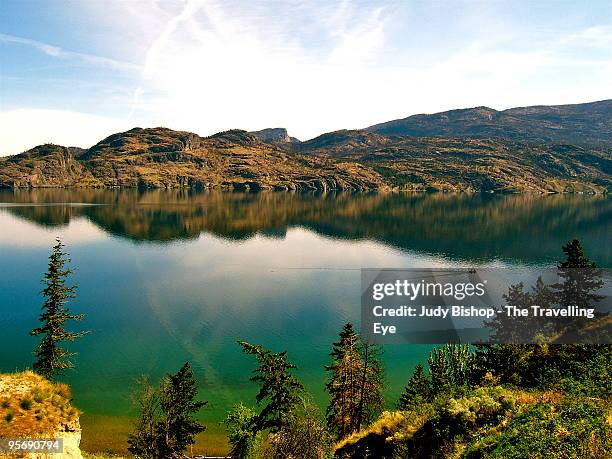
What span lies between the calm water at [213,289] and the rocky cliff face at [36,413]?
35.6 meters

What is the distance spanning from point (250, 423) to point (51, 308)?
2401 cm

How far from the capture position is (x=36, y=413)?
58.5ft

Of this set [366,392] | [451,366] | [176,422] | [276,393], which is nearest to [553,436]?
[276,393]

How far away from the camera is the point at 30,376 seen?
19.6 meters

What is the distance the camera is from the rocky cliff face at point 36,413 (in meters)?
16.9

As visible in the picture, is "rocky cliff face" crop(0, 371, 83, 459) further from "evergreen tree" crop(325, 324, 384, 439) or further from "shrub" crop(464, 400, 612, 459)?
"evergreen tree" crop(325, 324, 384, 439)

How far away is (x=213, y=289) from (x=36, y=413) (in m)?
86.8

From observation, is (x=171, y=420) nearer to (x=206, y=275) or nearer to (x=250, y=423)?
(x=250, y=423)

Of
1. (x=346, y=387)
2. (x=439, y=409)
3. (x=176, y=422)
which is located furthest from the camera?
(x=346, y=387)

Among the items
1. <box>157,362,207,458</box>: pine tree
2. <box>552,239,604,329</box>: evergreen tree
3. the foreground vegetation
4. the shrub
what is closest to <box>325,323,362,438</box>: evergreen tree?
the foreground vegetation

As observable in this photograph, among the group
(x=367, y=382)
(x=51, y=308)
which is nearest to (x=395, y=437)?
(x=367, y=382)

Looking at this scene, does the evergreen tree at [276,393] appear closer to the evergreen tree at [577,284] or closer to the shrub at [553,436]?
the shrub at [553,436]

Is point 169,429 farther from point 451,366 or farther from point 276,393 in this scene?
point 451,366

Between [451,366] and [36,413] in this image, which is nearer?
[36,413]
